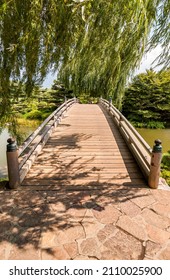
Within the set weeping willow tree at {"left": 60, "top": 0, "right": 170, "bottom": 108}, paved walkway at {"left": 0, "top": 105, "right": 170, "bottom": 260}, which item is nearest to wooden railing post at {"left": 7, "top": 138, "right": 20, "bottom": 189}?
paved walkway at {"left": 0, "top": 105, "right": 170, "bottom": 260}

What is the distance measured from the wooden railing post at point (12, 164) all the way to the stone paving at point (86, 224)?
195 millimetres

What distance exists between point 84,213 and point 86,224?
0.81 ft

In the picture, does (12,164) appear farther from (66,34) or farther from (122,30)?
(122,30)

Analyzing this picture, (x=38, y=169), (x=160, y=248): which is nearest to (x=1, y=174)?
(x=38, y=169)

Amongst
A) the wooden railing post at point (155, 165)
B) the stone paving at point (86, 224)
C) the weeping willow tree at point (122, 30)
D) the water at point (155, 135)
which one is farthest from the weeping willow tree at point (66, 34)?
the water at point (155, 135)

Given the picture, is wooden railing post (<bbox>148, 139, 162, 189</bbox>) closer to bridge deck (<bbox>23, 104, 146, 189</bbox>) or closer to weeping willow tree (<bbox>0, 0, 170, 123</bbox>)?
bridge deck (<bbox>23, 104, 146, 189</bbox>)

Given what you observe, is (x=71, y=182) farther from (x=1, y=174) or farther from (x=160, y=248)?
(x=1, y=174)

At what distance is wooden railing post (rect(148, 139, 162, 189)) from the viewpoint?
150 inches

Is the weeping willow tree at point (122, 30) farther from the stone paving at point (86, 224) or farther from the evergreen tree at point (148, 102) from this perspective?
the evergreen tree at point (148, 102)

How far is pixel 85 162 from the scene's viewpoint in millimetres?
5191

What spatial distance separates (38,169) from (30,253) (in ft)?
7.88

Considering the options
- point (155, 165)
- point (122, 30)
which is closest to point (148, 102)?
point (155, 165)

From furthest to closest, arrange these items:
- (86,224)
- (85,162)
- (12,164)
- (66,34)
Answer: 1. (85,162)
2. (12,164)
3. (66,34)
4. (86,224)

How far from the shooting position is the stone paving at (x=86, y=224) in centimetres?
251
